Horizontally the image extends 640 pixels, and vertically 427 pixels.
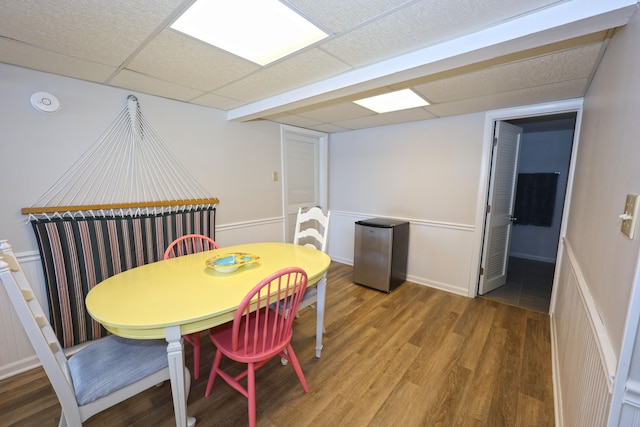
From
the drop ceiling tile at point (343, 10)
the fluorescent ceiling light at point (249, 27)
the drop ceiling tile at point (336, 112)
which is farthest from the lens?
the drop ceiling tile at point (336, 112)

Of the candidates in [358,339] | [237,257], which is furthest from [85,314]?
[358,339]

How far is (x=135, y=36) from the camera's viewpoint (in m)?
1.40

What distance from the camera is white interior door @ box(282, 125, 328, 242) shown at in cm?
365

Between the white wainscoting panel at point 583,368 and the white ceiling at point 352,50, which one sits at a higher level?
the white ceiling at point 352,50

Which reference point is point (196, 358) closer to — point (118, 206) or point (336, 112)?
point (118, 206)

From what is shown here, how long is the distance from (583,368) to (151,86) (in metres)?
3.26

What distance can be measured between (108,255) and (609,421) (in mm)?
2911

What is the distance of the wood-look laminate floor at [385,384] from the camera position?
1.54m

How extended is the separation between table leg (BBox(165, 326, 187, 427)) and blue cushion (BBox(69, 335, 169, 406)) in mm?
148

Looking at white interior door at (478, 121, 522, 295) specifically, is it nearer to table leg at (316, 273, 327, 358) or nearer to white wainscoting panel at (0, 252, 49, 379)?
table leg at (316, 273, 327, 358)

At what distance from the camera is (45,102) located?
1843 millimetres

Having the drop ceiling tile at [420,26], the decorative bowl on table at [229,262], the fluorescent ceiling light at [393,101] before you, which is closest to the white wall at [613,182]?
the drop ceiling tile at [420,26]

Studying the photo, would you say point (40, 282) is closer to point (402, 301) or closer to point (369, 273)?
point (369, 273)

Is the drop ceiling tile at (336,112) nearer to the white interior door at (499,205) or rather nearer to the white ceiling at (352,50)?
the white ceiling at (352,50)
